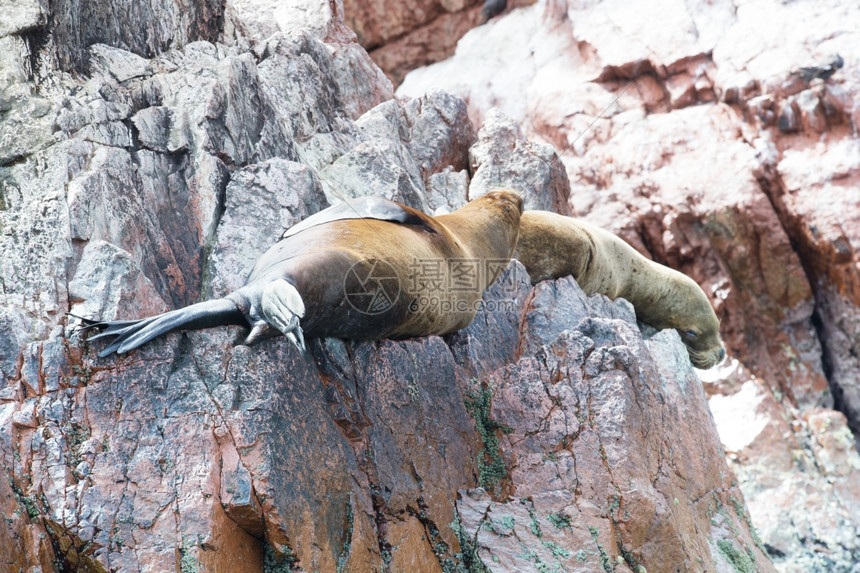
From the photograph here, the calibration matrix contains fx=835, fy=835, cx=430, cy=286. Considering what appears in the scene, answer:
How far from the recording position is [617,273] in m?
8.51

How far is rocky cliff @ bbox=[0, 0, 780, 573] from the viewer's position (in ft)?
13.5

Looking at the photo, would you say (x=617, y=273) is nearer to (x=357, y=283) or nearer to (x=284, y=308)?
(x=357, y=283)

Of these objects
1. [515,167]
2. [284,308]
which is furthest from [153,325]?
[515,167]

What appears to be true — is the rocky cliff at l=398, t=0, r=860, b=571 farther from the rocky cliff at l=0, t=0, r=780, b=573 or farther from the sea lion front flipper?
the sea lion front flipper

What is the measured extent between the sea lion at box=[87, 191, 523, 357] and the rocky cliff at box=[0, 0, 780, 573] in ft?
0.53

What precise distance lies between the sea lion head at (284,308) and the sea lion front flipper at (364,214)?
45.5 inches

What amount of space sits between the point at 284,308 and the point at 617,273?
505cm

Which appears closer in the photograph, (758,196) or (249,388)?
(249,388)

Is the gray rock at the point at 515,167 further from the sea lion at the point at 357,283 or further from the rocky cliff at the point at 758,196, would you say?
the rocky cliff at the point at 758,196

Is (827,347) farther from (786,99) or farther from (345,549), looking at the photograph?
(345,549)

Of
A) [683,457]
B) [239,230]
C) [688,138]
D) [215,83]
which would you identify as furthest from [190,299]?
[688,138]

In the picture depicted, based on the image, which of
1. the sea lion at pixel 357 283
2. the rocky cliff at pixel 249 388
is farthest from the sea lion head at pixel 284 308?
the rocky cliff at pixel 249 388

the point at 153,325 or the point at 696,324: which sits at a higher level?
the point at 153,325

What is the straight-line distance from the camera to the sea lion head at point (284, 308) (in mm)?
4145
